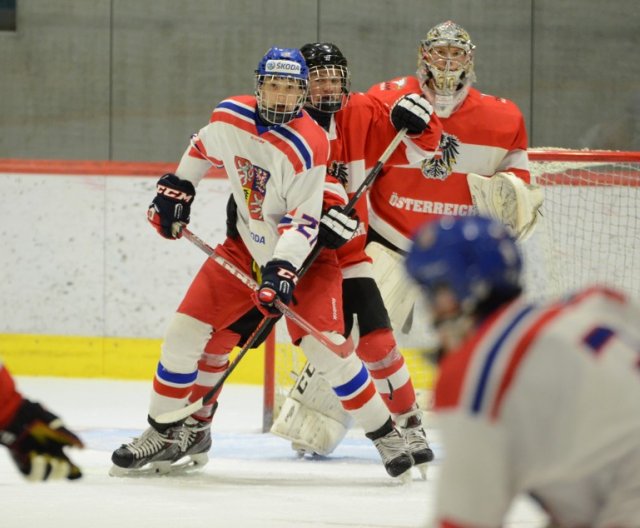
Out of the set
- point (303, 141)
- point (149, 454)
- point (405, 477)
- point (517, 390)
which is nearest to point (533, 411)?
point (517, 390)

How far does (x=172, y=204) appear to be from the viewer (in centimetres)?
371

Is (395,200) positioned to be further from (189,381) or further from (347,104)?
(189,381)

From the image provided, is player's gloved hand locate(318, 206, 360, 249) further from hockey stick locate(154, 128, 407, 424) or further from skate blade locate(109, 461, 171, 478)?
skate blade locate(109, 461, 171, 478)

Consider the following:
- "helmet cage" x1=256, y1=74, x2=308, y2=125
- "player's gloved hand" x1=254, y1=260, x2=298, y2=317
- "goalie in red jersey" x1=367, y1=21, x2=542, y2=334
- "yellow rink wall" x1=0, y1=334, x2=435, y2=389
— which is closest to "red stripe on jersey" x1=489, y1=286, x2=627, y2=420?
"player's gloved hand" x1=254, y1=260, x2=298, y2=317

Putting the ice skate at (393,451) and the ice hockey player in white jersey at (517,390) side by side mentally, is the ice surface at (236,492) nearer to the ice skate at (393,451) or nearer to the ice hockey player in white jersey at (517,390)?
the ice skate at (393,451)

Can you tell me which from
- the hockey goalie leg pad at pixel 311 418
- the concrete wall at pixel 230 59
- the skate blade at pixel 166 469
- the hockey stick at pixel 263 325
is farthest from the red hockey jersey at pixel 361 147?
the concrete wall at pixel 230 59

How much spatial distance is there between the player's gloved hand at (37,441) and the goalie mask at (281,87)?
147 cm

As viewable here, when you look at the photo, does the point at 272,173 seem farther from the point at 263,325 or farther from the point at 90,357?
the point at 90,357

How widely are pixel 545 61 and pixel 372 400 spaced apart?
270 centimetres

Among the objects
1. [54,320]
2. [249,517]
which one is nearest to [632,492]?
[249,517]

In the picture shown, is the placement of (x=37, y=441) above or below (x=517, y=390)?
below

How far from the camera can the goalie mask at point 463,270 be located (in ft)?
4.99

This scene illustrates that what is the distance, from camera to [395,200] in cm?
429

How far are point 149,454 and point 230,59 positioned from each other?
9.10 ft
